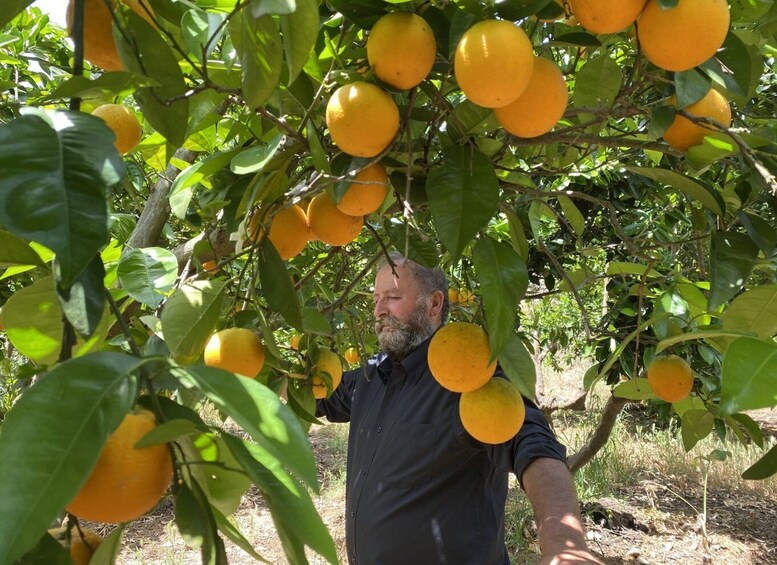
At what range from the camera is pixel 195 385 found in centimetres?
41

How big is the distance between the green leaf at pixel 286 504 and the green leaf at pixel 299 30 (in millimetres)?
350

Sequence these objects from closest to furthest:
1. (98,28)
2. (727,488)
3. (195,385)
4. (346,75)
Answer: (195,385) < (98,28) < (346,75) < (727,488)

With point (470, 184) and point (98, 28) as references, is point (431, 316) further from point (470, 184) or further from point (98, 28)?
point (98, 28)

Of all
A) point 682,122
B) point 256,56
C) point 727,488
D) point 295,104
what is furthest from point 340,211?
point 727,488

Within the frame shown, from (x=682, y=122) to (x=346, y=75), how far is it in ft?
1.31

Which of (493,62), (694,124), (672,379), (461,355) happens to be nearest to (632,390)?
(672,379)

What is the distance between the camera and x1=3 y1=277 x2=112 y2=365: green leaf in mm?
596

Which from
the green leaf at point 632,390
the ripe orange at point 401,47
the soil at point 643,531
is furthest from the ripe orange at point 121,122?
the soil at point 643,531

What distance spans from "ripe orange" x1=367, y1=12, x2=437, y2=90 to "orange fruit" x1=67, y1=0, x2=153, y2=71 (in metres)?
0.22

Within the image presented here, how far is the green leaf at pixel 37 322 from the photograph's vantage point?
0.60 m

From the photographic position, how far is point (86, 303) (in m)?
0.44

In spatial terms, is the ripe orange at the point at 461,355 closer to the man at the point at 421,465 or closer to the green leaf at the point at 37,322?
the green leaf at the point at 37,322

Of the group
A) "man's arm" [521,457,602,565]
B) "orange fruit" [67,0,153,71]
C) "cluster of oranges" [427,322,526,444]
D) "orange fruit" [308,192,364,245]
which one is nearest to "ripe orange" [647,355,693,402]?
"man's arm" [521,457,602,565]

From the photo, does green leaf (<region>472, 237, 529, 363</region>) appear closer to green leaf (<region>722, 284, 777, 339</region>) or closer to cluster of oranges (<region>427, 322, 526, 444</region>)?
cluster of oranges (<region>427, 322, 526, 444</region>)
